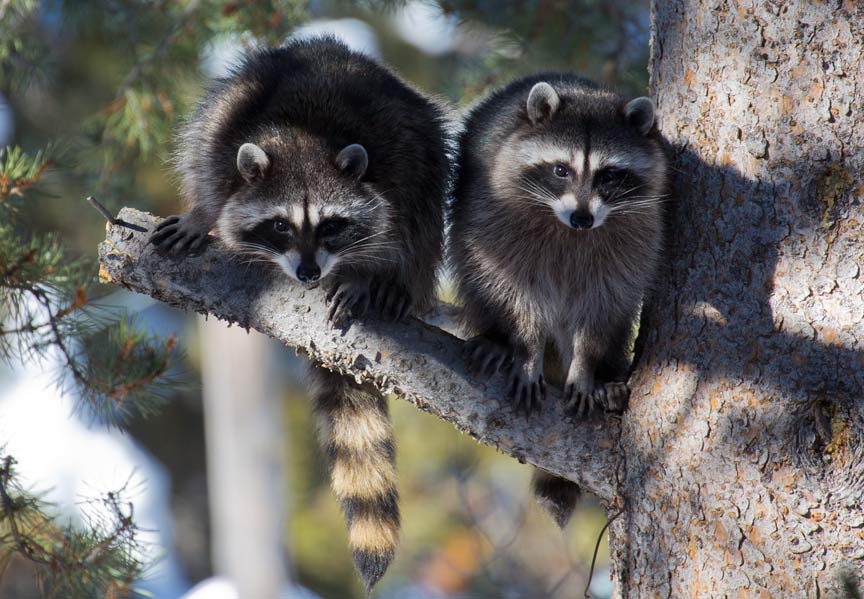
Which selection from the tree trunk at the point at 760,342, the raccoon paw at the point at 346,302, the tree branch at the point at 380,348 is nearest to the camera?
the tree trunk at the point at 760,342

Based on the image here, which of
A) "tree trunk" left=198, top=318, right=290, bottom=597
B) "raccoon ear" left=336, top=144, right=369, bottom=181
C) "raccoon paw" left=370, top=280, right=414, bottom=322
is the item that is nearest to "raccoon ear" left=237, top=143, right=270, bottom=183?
"raccoon ear" left=336, top=144, right=369, bottom=181

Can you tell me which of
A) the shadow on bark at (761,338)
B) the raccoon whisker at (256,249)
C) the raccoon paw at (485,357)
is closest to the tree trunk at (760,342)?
the shadow on bark at (761,338)

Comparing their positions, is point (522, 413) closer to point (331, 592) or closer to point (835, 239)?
point (835, 239)

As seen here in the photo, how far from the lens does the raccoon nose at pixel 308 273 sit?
246cm

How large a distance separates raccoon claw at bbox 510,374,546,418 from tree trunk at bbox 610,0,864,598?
228 mm

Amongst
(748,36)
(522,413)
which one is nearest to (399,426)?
(522,413)

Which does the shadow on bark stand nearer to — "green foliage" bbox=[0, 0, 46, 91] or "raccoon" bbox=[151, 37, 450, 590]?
"raccoon" bbox=[151, 37, 450, 590]

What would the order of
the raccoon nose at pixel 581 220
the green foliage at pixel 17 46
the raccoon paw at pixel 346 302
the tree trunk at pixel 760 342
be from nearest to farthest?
1. the tree trunk at pixel 760 342
2. the raccoon paw at pixel 346 302
3. the raccoon nose at pixel 581 220
4. the green foliage at pixel 17 46

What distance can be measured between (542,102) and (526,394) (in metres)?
0.94

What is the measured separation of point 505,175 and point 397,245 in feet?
1.27

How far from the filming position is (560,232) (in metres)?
2.77

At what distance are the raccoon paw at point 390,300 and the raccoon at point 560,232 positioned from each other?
24cm

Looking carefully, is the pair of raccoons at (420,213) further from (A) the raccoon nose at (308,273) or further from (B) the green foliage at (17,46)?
(B) the green foliage at (17,46)

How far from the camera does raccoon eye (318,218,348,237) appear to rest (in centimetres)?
271
